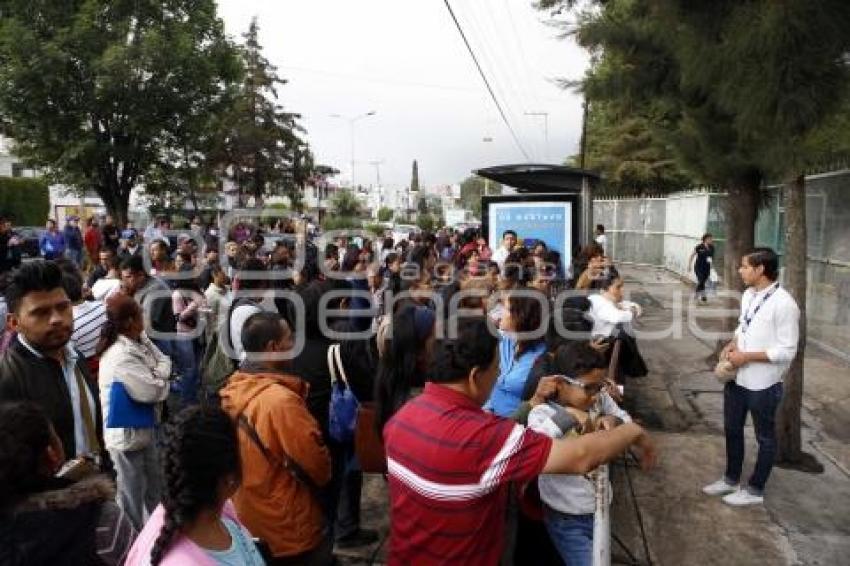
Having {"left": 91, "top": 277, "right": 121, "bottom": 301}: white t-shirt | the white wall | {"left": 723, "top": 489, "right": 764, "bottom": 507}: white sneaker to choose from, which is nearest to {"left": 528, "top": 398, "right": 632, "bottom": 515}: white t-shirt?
{"left": 723, "top": 489, "right": 764, "bottom": 507}: white sneaker

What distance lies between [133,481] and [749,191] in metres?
8.04

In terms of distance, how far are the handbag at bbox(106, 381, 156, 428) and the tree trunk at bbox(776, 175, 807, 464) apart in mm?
4686

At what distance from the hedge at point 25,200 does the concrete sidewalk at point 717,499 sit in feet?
95.8

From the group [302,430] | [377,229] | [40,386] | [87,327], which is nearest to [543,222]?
[87,327]

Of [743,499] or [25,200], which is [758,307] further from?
[25,200]

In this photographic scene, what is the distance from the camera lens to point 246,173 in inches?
1407

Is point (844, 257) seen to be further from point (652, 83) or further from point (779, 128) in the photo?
point (779, 128)

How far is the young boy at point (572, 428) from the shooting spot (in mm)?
2547

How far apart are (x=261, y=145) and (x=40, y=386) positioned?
34433mm

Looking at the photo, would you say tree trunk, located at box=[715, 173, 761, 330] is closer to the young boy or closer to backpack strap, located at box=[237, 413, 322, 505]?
the young boy

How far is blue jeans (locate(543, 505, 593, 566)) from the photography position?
257 centimetres

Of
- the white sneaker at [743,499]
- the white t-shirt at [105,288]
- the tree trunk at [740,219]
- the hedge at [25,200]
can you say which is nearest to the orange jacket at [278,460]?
the white sneaker at [743,499]

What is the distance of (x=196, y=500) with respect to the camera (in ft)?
5.28

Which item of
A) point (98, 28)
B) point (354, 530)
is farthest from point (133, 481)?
point (98, 28)
